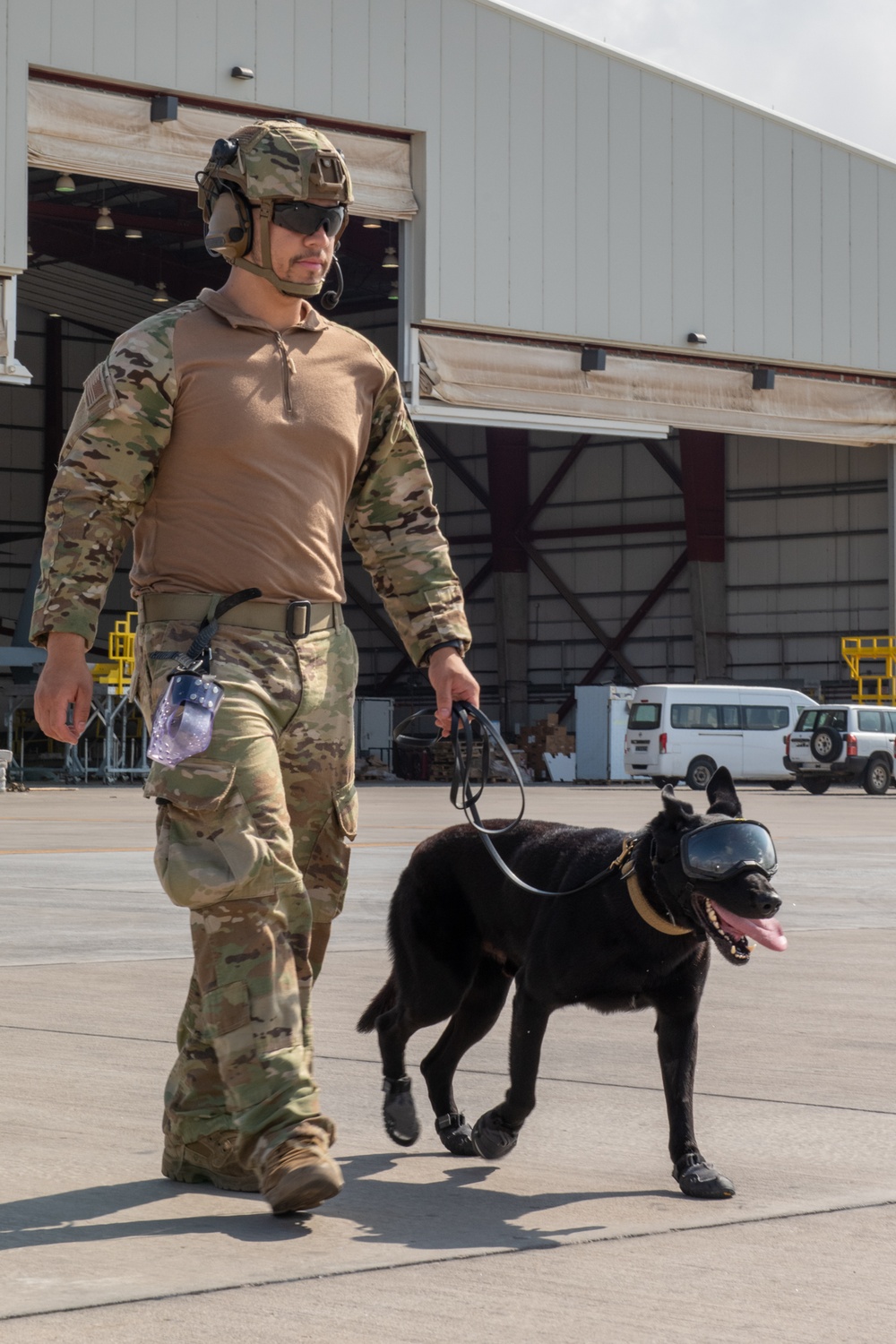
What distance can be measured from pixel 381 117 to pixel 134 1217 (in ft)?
93.7

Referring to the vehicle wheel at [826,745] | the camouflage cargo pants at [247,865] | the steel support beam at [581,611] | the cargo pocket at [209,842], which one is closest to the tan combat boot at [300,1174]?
the camouflage cargo pants at [247,865]

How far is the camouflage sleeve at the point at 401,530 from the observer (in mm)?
4309

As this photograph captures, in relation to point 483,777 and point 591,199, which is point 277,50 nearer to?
point 591,199

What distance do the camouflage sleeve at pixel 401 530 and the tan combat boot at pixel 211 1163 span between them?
1209 millimetres

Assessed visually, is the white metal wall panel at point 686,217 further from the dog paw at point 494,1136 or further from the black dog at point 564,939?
the dog paw at point 494,1136

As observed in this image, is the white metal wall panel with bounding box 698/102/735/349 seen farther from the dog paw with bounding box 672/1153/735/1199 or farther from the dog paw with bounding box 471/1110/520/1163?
the dog paw with bounding box 672/1153/735/1199

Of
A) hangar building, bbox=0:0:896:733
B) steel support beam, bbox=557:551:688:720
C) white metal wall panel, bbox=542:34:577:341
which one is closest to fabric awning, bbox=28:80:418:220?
hangar building, bbox=0:0:896:733

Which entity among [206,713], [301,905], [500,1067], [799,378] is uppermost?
[799,378]

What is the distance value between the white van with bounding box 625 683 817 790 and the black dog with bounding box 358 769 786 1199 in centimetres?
3257

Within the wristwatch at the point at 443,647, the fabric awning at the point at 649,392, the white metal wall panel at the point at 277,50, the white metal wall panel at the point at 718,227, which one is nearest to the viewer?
the wristwatch at the point at 443,647

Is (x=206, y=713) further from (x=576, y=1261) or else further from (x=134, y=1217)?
(x=576, y=1261)

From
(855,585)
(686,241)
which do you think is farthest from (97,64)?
(855,585)

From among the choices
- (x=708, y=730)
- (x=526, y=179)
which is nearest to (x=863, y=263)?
(x=526, y=179)

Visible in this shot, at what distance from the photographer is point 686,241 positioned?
112ft
